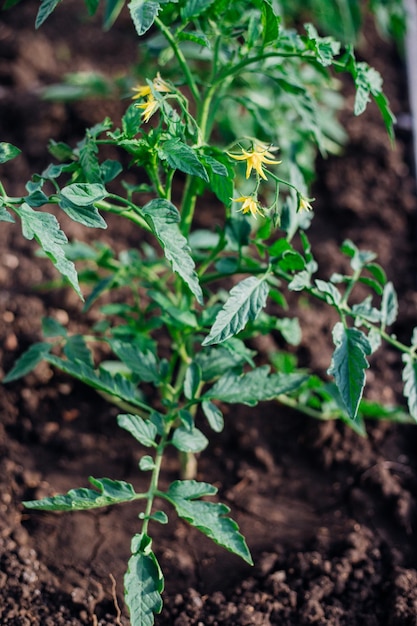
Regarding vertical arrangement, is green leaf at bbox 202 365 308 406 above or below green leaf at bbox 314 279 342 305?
below

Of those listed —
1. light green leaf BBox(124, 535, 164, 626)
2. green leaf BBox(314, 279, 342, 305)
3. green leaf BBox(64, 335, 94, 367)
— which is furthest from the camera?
green leaf BBox(64, 335, 94, 367)

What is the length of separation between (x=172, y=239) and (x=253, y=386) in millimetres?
409

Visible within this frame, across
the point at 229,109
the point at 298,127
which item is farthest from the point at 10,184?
the point at 298,127

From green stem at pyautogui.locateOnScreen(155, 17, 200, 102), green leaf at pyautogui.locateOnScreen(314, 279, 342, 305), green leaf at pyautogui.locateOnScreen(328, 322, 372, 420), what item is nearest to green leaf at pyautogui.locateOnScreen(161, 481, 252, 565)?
green leaf at pyautogui.locateOnScreen(328, 322, 372, 420)

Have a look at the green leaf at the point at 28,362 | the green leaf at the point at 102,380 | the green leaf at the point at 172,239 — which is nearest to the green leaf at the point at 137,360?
the green leaf at the point at 102,380

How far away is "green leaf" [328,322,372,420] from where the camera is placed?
51.8 inches

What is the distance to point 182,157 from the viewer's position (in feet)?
4.06

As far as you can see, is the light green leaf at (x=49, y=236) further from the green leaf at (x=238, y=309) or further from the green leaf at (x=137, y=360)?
the green leaf at (x=137, y=360)

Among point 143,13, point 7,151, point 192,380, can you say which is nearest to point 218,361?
point 192,380

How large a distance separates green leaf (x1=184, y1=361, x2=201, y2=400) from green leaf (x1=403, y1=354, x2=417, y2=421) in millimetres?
408

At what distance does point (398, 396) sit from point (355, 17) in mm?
1391

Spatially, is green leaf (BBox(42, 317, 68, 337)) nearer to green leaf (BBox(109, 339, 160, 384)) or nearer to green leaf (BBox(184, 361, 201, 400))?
green leaf (BBox(109, 339, 160, 384))

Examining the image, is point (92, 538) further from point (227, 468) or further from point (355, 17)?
point (355, 17)

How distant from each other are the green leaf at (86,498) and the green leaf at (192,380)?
235 mm
